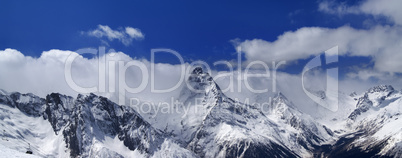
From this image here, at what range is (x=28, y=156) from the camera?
123m

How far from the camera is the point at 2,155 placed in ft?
395

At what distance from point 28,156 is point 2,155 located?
22.6ft
